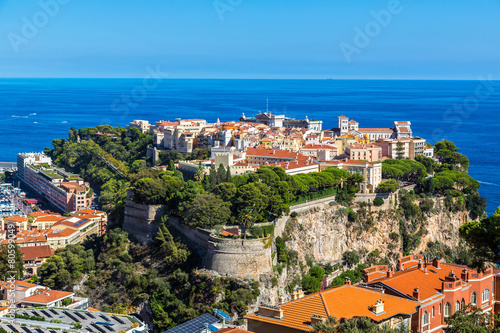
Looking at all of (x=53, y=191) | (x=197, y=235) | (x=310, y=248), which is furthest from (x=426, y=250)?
(x=53, y=191)

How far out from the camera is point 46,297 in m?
30.7

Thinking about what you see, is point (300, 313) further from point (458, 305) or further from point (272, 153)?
point (272, 153)

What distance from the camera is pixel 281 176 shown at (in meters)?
39.8

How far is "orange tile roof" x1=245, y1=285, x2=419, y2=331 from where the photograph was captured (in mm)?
16094

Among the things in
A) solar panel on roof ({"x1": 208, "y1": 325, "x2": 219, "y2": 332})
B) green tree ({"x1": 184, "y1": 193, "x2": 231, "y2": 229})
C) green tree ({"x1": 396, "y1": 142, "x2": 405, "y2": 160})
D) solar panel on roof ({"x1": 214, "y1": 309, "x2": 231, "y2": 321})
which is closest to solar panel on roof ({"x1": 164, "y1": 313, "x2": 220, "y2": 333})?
solar panel on roof ({"x1": 208, "y1": 325, "x2": 219, "y2": 332})

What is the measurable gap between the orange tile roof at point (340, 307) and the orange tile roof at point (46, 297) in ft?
53.3

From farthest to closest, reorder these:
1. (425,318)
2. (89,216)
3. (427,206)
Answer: (89,216) < (427,206) < (425,318)

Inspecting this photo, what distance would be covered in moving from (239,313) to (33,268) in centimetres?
1560

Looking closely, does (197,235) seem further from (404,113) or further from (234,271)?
(404,113)

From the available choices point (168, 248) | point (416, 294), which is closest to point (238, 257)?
point (168, 248)

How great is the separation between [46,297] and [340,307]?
1824cm

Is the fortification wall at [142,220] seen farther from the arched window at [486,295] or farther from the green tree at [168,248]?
the arched window at [486,295]

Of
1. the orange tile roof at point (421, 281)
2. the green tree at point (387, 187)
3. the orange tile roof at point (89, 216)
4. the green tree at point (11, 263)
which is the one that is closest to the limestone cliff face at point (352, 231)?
the green tree at point (387, 187)

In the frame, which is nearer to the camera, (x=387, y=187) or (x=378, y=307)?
(x=378, y=307)
